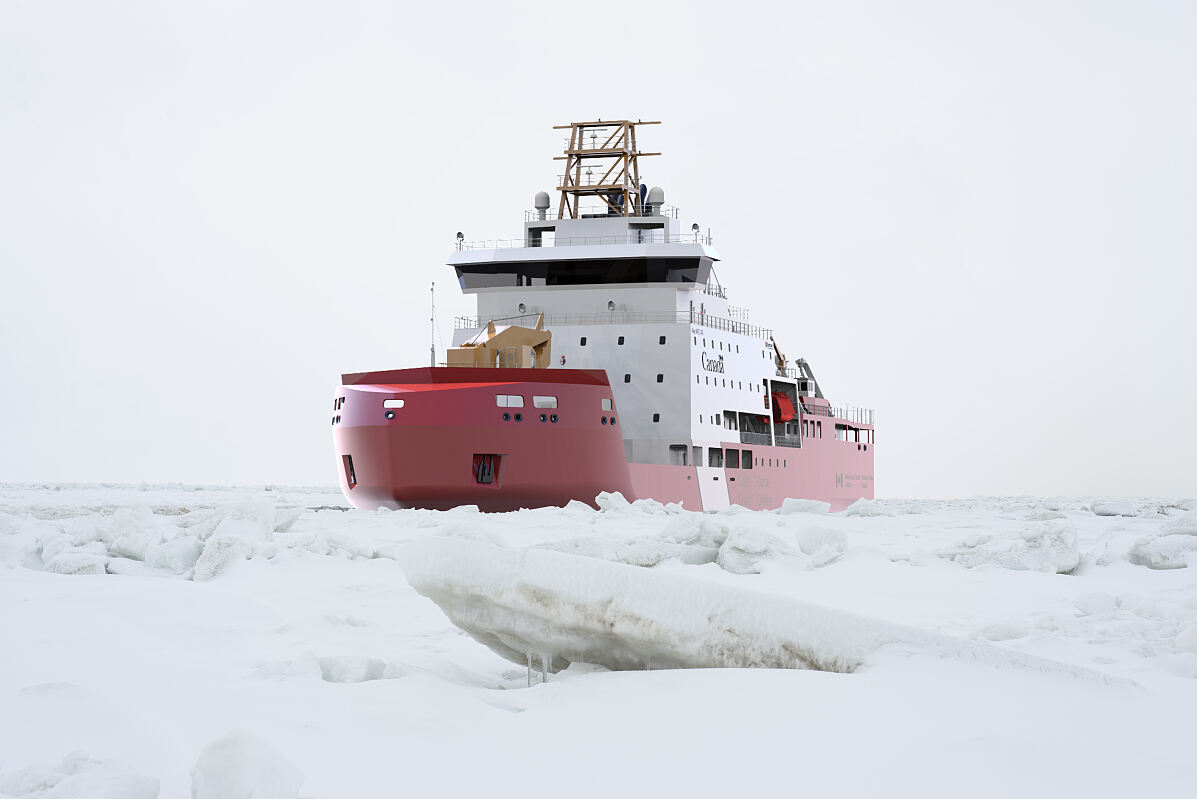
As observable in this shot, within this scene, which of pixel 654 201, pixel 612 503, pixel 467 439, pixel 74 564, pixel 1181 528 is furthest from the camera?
pixel 654 201

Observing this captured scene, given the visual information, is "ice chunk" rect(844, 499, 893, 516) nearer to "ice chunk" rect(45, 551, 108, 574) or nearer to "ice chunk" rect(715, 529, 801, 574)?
"ice chunk" rect(715, 529, 801, 574)

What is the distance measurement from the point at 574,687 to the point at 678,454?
70.3ft

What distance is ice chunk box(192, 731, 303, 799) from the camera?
7.93 ft

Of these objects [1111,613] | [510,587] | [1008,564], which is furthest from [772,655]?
[1008,564]

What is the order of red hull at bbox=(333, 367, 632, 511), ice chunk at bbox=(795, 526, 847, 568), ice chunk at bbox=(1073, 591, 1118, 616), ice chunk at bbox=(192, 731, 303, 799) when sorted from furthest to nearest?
red hull at bbox=(333, 367, 632, 511), ice chunk at bbox=(795, 526, 847, 568), ice chunk at bbox=(1073, 591, 1118, 616), ice chunk at bbox=(192, 731, 303, 799)

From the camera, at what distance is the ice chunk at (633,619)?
3777mm

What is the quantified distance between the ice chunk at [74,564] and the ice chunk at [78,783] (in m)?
5.15

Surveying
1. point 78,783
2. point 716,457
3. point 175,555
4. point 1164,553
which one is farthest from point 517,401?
point 78,783

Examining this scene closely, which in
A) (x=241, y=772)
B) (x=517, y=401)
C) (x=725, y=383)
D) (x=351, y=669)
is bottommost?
(x=351, y=669)

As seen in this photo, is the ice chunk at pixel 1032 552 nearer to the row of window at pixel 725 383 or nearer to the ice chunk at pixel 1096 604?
the ice chunk at pixel 1096 604

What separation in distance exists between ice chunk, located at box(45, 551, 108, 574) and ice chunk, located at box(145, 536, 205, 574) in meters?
0.37

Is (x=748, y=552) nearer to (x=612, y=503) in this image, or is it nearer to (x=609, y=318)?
(x=612, y=503)

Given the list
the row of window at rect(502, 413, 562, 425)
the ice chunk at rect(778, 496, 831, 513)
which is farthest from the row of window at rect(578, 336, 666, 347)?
the ice chunk at rect(778, 496, 831, 513)

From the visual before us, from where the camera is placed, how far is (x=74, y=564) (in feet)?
23.8
